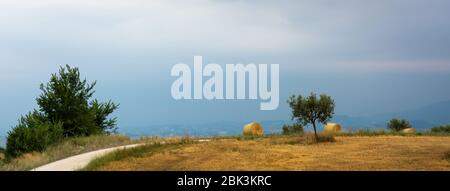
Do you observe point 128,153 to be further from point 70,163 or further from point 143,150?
point 70,163

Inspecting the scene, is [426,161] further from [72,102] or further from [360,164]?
[72,102]

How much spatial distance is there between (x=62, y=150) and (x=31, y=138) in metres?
6.86

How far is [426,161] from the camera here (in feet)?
73.7

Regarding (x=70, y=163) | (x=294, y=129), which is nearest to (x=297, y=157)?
(x=70, y=163)

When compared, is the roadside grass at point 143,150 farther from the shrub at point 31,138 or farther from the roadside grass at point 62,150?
the shrub at point 31,138

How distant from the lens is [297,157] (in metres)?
23.5

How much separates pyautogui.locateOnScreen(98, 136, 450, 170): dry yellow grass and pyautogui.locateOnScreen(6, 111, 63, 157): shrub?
417 inches

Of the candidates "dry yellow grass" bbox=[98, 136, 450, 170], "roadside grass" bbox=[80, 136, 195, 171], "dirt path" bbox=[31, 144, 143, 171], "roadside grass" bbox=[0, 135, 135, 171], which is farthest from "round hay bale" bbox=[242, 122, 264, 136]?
"dirt path" bbox=[31, 144, 143, 171]

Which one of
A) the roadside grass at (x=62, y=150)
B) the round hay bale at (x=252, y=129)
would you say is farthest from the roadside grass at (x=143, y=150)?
the round hay bale at (x=252, y=129)

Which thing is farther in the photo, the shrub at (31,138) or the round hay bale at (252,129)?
the round hay bale at (252,129)

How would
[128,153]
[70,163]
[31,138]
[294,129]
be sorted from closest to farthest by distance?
[70,163]
[128,153]
[31,138]
[294,129]

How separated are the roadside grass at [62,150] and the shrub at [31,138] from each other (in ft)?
4.86

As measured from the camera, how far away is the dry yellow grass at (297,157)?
20.8 meters
